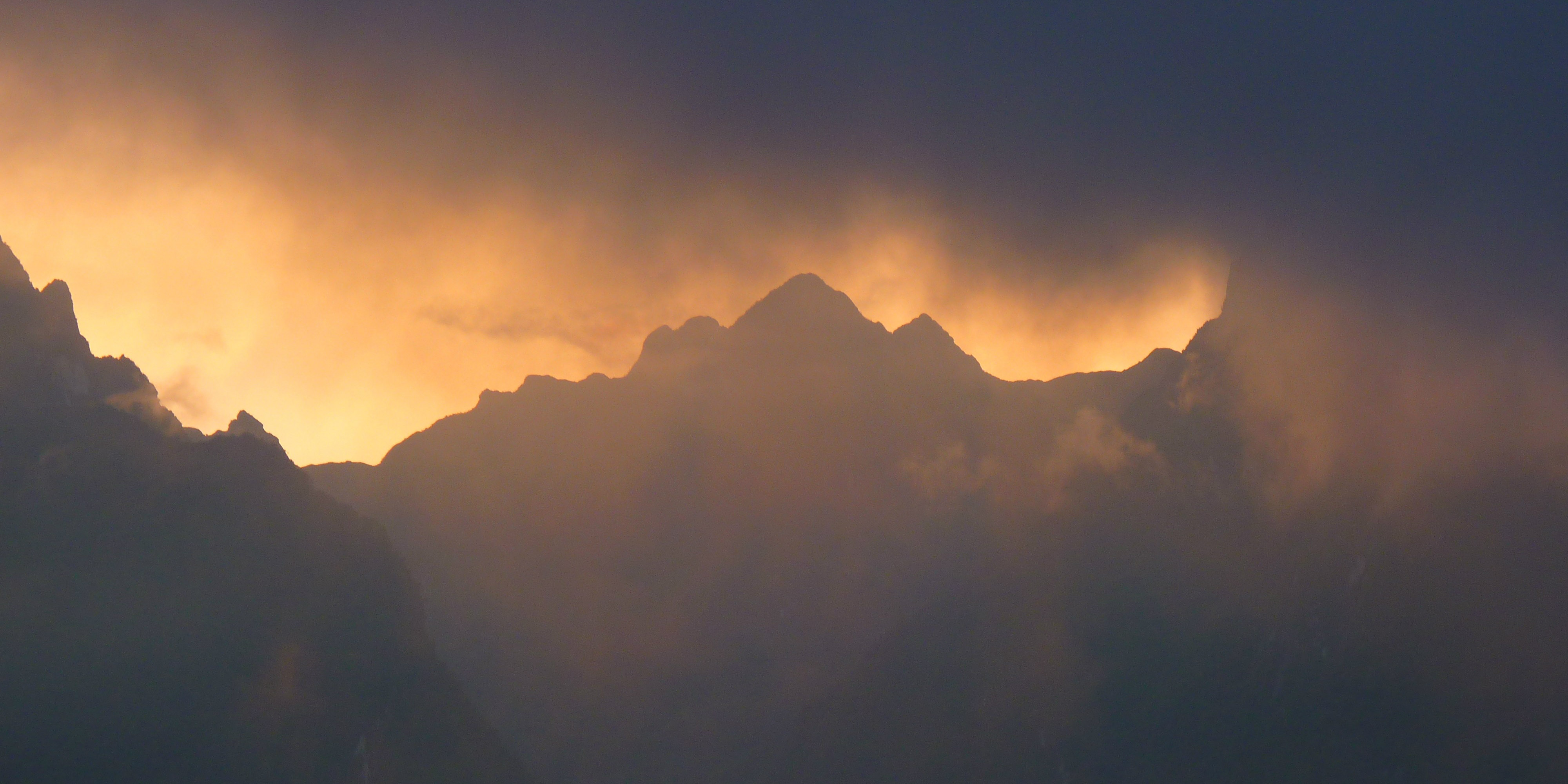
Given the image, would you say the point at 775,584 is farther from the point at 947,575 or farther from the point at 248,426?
the point at 248,426

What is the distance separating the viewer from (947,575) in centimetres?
16200

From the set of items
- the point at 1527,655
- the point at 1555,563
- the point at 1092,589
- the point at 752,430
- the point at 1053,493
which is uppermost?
the point at 752,430

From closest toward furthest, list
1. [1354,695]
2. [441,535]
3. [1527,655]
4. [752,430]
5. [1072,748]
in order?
1. [1527,655]
2. [1354,695]
3. [1072,748]
4. [441,535]
5. [752,430]

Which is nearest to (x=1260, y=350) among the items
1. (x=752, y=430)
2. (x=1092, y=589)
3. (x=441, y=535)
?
(x=1092, y=589)

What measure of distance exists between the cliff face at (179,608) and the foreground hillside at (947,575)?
44940 mm

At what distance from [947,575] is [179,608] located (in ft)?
312

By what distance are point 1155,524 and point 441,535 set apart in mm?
96471

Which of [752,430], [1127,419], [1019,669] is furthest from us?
[752,430]

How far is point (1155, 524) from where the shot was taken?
132 metres

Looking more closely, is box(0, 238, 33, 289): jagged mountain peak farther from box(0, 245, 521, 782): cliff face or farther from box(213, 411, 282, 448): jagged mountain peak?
box(213, 411, 282, 448): jagged mountain peak

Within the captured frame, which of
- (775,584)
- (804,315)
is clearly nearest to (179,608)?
(775,584)

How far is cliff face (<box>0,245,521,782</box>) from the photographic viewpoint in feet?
286

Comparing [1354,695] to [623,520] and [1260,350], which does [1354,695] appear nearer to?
[1260,350]

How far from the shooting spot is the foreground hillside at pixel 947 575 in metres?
102
